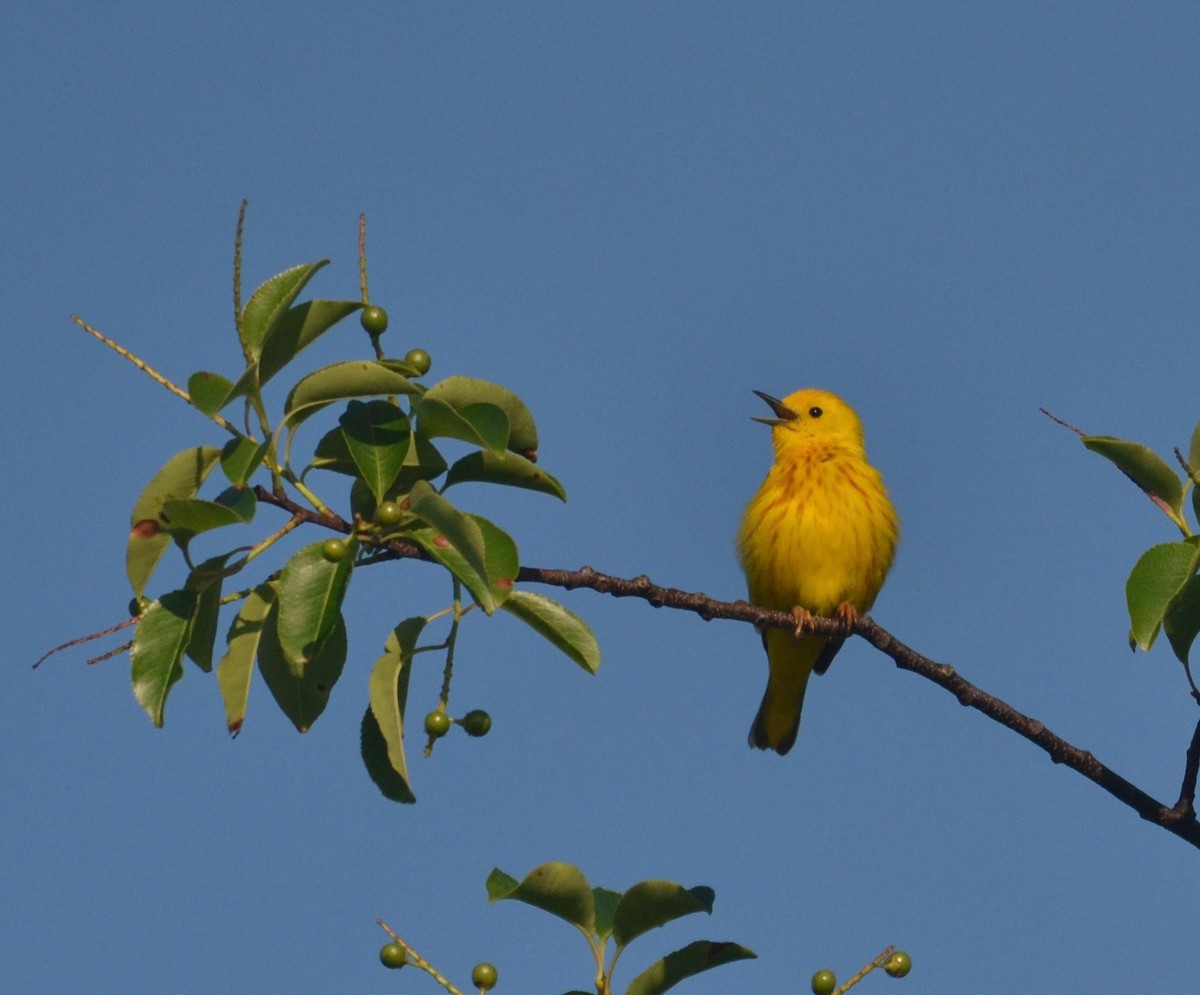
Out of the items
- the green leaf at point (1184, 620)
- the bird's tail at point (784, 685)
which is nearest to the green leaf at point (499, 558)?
the green leaf at point (1184, 620)

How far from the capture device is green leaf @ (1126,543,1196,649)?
3.36m

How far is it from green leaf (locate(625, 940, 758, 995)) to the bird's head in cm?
492

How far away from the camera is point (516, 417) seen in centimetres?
379

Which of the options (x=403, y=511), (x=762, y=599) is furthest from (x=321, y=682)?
(x=762, y=599)

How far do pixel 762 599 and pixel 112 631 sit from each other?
4.75m

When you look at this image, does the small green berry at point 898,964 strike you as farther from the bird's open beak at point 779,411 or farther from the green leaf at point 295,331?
the bird's open beak at point 779,411

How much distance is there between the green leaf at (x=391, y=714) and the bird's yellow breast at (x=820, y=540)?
3987 mm

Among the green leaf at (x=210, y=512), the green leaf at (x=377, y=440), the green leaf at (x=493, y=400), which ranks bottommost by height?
the green leaf at (x=210, y=512)

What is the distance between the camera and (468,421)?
343 cm

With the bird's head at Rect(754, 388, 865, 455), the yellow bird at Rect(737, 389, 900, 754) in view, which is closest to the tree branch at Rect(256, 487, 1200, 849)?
the yellow bird at Rect(737, 389, 900, 754)

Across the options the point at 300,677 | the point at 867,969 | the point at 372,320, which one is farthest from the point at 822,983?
the point at 372,320

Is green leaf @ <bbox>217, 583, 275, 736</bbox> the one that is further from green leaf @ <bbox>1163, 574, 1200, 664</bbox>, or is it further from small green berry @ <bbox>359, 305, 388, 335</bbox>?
green leaf @ <bbox>1163, 574, 1200, 664</bbox>

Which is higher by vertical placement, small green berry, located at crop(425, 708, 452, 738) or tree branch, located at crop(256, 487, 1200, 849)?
tree branch, located at crop(256, 487, 1200, 849)

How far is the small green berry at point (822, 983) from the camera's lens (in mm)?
3445
